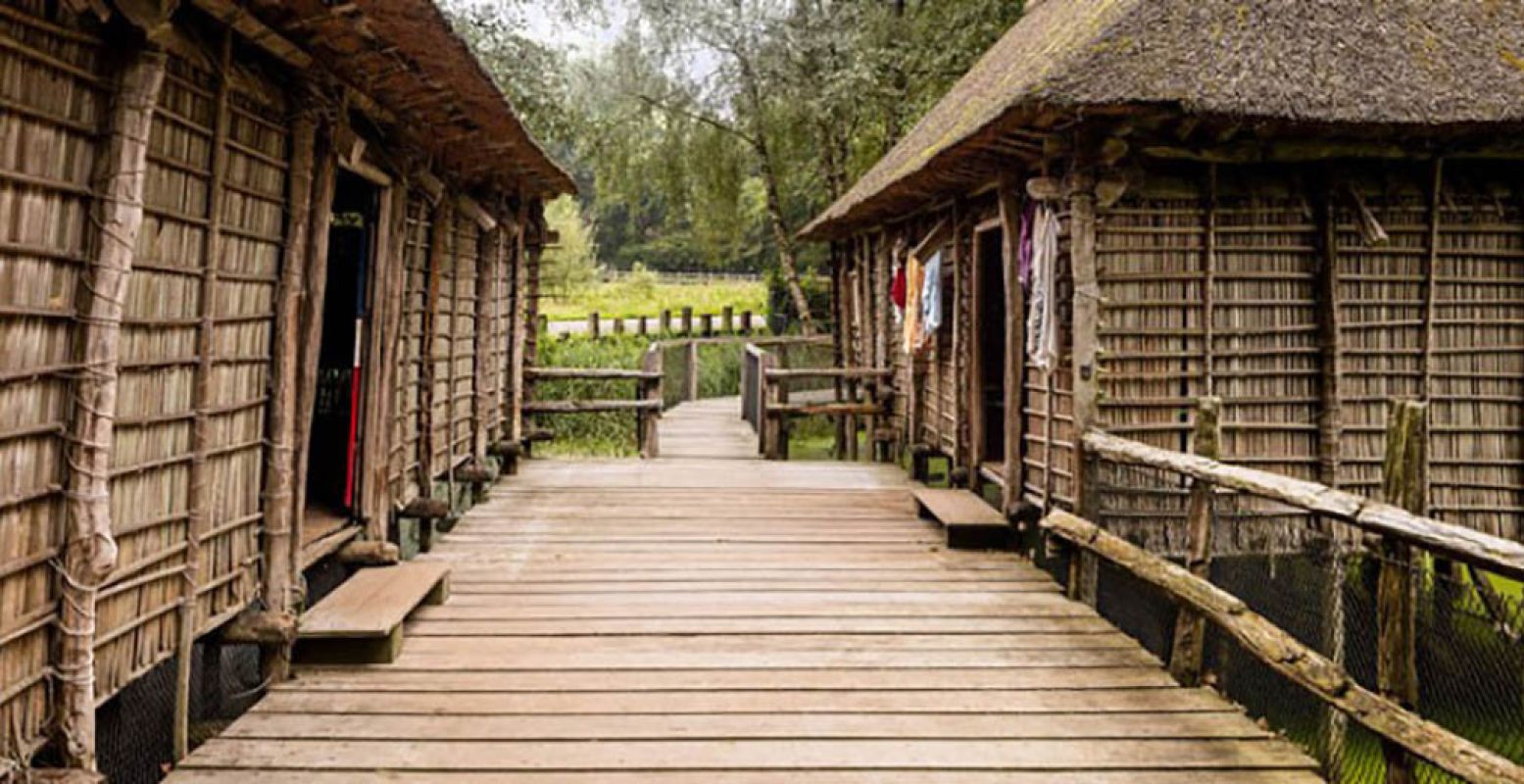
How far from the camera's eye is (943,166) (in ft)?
21.9

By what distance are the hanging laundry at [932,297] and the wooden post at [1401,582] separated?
528cm

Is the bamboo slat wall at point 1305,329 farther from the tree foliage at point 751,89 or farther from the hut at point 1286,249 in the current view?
the tree foliage at point 751,89

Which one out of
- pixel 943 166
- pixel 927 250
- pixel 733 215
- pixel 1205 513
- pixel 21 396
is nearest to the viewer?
pixel 21 396

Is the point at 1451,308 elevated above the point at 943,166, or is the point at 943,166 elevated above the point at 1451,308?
the point at 943,166

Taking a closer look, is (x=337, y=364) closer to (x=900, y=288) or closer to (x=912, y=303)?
(x=912, y=303)

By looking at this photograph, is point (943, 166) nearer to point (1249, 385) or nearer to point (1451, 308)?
point (1249, 385)

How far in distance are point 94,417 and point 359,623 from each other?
5.39 ft

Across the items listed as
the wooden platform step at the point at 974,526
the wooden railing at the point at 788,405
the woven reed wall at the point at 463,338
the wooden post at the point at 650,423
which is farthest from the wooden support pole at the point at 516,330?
the wooden platform step at the point at 974,526

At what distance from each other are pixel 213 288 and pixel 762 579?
3.26m

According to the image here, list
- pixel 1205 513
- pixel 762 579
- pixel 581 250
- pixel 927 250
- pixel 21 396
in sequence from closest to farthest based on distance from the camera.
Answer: pixel 21 396 < pixel 1205 513 < pixel 762 579 < pixel 927 250 < pixel 581 250

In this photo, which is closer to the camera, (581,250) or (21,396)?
(21,396)

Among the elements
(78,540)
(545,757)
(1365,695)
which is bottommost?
(545,757)

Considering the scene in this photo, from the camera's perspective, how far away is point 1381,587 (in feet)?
10.8

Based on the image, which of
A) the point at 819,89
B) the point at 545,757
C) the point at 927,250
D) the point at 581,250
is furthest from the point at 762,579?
the point at 581,250
